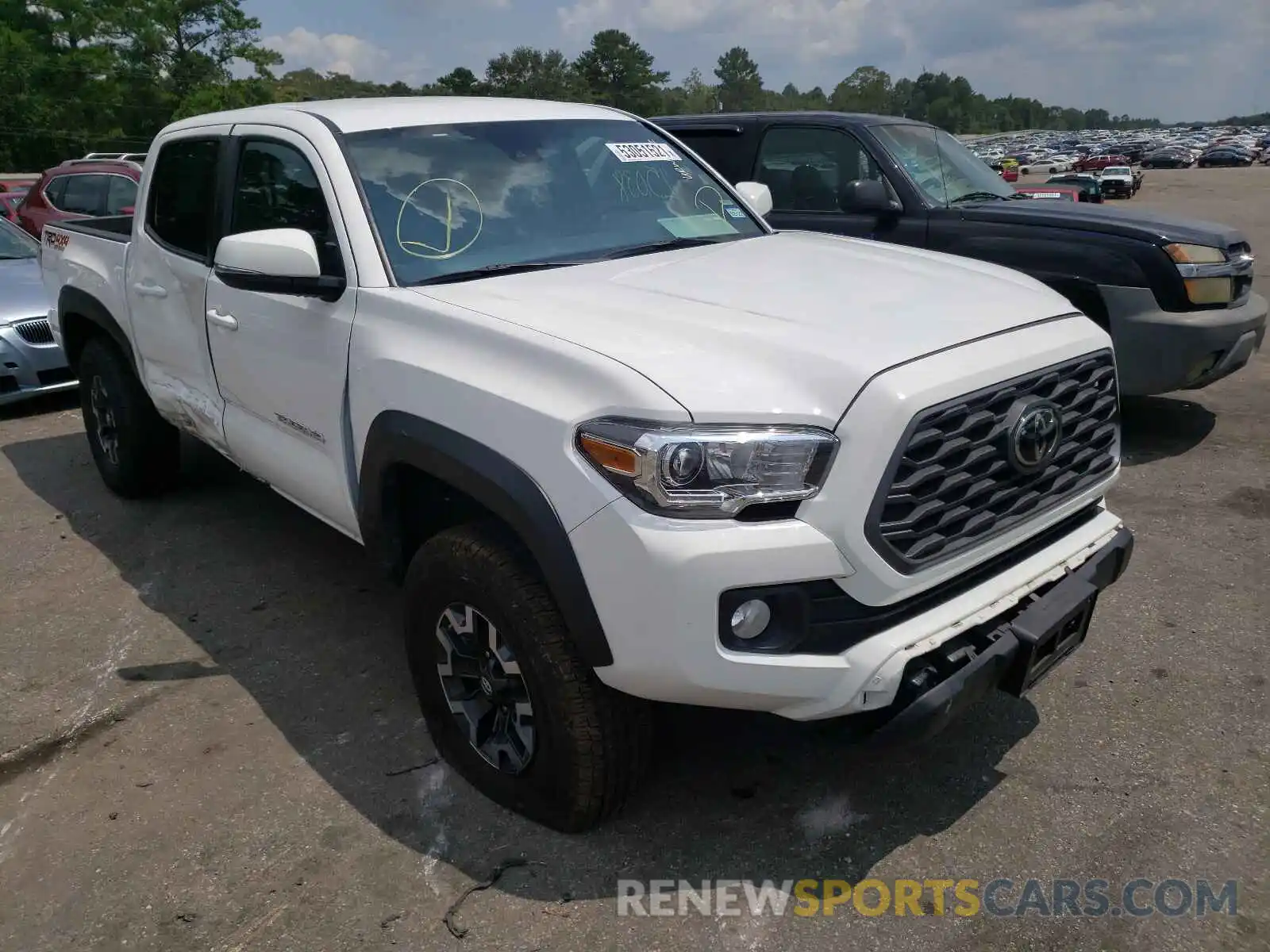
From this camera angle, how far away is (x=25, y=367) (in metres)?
7.16

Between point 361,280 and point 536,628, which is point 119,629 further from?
point 536,628

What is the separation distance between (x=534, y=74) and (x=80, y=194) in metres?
106

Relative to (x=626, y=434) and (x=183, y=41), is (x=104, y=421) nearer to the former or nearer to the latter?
(x=626, y=434)

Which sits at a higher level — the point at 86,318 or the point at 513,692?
the point at 86,318

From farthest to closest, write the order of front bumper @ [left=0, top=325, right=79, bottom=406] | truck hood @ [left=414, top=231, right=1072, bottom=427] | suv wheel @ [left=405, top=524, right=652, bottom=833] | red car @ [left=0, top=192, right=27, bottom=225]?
1. red car @ [left=0, top=192, right=27, bottom=225]
2. front bumper @ [left=0, top=325, right=79, bottom=406]
3. suv wheel @ [left=405, top=524, right=652, bottom=833]
4. truck hood @ [left=414, top=231, right=1072, bottom=427]

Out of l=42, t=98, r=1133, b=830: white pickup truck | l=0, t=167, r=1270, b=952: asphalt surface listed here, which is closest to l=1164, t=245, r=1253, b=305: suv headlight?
l=0, t=167, r=1270, b=952: asphalt surface

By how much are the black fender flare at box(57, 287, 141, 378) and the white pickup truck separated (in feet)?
4.00

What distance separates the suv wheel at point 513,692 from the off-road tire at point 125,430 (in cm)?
276

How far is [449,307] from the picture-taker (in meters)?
2.77

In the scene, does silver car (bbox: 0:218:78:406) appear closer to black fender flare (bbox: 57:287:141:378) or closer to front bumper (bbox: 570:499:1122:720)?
black fender flare (bbox: 57:287:141:378)

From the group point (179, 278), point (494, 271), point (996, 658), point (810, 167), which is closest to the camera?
point (996, 658)

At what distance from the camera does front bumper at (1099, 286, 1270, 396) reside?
17.5 ft

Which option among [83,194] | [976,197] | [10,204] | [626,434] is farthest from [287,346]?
[10,204]

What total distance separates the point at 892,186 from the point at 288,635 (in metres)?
4.28
